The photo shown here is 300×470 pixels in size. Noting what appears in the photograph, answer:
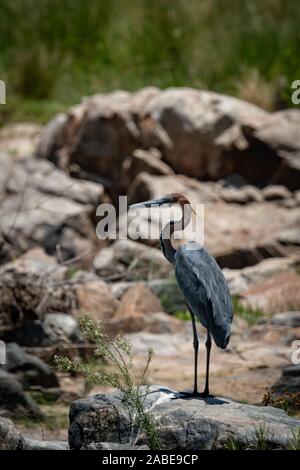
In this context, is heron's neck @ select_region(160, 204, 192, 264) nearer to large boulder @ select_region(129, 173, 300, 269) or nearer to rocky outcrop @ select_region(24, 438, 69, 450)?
rocky outcrop @ select_region(24, 438, 69, 450)

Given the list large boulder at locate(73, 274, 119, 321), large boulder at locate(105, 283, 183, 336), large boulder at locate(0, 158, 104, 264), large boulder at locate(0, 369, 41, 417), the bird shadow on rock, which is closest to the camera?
the bird shadow on rock

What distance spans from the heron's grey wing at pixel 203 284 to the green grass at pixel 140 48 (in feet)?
27.9

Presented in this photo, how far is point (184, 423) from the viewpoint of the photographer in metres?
5.34

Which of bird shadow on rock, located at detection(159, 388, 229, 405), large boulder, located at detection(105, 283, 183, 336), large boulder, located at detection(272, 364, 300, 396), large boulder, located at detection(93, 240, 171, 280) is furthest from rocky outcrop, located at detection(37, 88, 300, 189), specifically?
bird shadow on rock, located at detection(159, 388, 229, 405)

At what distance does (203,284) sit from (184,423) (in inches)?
31.8

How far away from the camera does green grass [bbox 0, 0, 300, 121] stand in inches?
596

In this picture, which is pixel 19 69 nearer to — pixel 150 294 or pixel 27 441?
pixel 150 294

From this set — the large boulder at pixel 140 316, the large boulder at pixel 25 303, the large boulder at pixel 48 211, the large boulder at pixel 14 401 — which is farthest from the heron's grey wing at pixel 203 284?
the large boulder at pixel 48 211

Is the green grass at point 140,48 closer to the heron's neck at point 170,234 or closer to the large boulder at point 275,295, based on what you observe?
the large boulder at point 275,295

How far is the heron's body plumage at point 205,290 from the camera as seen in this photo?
5672 mm

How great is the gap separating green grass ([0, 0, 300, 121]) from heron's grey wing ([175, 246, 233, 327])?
8496mm

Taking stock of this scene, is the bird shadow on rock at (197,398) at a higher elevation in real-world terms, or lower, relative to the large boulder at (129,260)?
lower

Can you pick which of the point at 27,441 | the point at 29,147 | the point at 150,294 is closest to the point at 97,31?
the point at 29,147

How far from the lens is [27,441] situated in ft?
19.4
